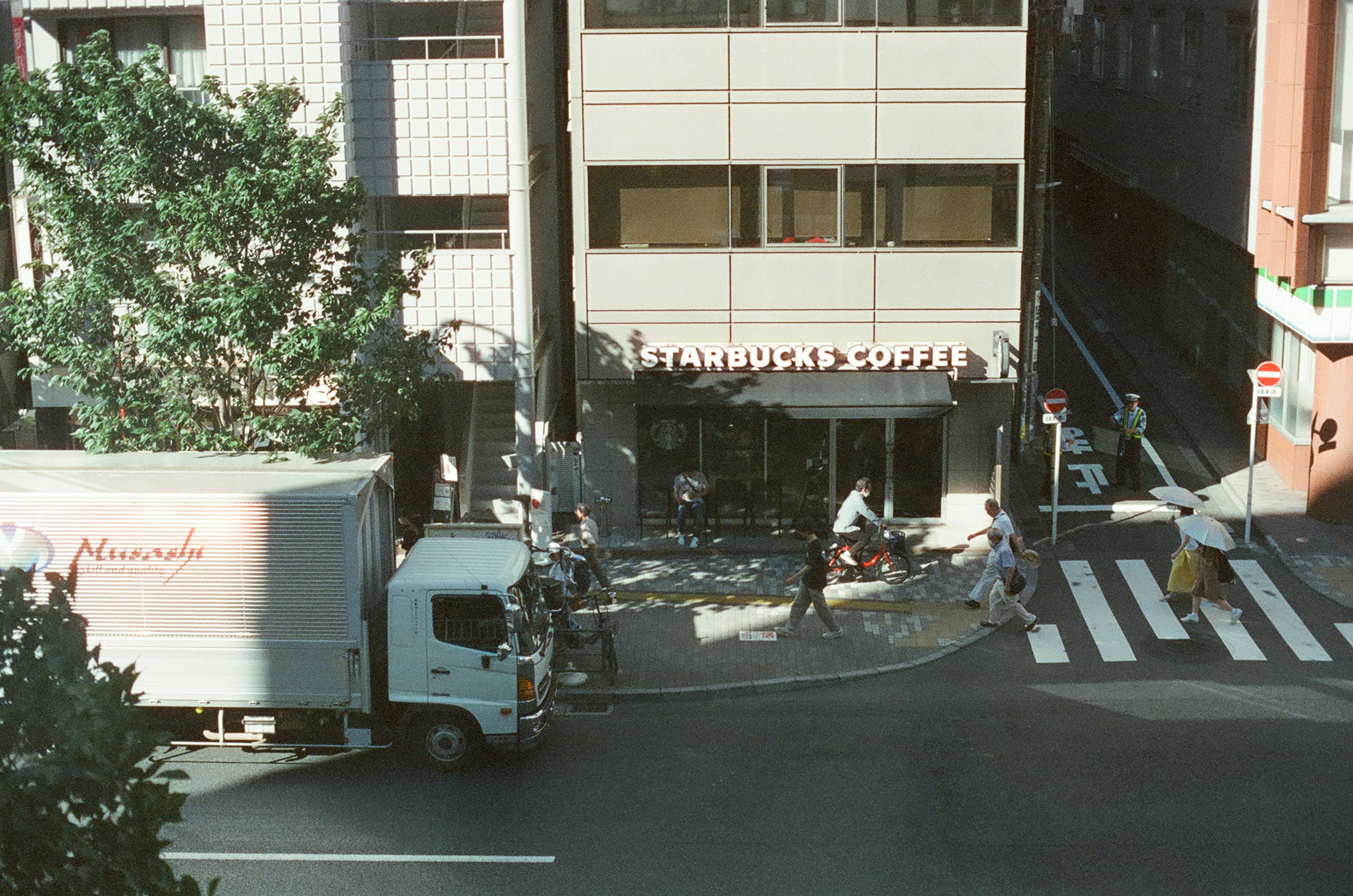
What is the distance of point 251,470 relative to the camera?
17266 millimetres

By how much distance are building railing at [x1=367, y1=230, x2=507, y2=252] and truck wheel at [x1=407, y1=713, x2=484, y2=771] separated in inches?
446

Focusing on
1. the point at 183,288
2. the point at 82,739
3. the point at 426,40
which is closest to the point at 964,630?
the point at 183,288

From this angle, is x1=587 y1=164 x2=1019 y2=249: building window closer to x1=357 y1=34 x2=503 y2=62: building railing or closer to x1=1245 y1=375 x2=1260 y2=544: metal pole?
x1=357 y1=34 x2=503 y2=62: building railing

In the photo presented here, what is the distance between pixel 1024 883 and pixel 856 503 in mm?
10499

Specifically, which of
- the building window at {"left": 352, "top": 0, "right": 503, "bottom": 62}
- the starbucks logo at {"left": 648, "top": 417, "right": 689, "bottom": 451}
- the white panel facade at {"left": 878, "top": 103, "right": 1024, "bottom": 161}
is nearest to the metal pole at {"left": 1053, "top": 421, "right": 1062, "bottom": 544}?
the white panel facade at {"left": 878, "top": 103, "right": 1024, "bottom": 161}

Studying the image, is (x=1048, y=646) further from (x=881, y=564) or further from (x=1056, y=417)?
(x=1056, y=417)

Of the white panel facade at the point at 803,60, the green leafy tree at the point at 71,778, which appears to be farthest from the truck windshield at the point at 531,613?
the white panel facade at the point at 803,60

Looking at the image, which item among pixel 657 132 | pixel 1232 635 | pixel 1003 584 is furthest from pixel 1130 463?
pixel 657 132

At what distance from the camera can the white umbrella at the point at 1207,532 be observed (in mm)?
21562

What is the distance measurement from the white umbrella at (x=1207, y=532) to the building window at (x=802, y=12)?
1002 centimetres

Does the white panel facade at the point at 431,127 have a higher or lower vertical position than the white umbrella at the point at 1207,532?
higher

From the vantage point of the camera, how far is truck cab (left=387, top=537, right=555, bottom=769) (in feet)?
55.3

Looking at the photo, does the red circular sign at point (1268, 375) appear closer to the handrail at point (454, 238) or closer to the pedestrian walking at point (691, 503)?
the pedestrian walking at point (691, 503)

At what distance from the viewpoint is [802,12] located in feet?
82.9
